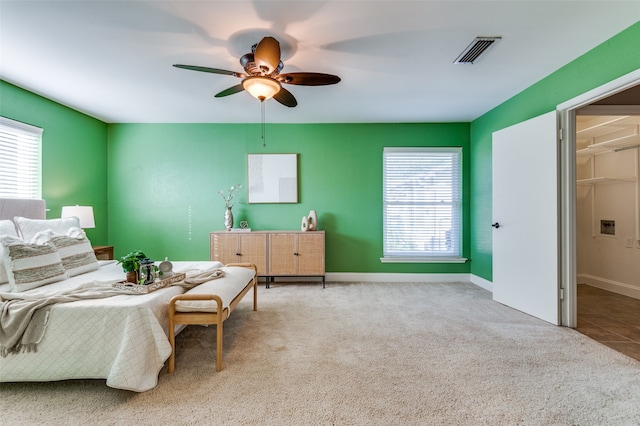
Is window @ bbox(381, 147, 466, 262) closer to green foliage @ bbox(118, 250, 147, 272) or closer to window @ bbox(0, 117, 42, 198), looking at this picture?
green foliage @ bbox(118, 250, 147, 272)

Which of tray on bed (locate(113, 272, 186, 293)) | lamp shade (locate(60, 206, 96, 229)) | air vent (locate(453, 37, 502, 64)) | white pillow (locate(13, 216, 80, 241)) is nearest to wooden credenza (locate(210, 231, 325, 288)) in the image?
lamp shade (locate(60, 206, 96, 229))

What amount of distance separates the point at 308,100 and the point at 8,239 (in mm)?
3194

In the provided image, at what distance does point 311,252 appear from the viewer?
4230 mm

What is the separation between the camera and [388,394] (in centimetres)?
177

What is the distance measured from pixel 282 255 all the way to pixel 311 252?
435 millimetres

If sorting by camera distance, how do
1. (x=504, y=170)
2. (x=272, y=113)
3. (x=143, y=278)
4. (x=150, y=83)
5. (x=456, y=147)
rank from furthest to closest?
1. (x=456, y=147)
2. (x=272, y=113)
3. (x=504, y=170)
4. (x=150, y=83)
5. (x=143, y=278)

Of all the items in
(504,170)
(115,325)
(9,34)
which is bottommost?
(115,325)

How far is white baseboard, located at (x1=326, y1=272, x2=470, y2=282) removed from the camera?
4.57 metres

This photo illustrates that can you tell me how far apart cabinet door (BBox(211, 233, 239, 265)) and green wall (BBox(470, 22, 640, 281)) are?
12.2 ft

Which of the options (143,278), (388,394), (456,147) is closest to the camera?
(388,394)

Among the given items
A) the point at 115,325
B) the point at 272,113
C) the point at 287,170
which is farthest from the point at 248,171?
the point at 115,325

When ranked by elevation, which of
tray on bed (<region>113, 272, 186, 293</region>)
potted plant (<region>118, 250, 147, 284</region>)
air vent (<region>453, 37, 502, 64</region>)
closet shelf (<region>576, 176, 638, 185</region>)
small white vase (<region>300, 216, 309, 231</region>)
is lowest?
tray on bed (<region>113, 272, 186, 293</region>)

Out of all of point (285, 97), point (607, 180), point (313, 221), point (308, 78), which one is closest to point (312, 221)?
point (313, 221)

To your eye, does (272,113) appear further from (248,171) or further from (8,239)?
(8,239)
